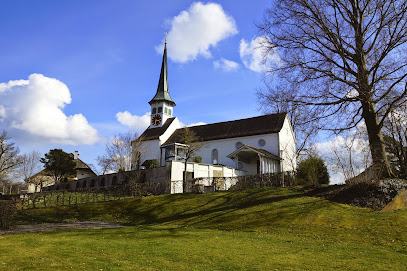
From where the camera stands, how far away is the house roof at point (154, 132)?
47312mm

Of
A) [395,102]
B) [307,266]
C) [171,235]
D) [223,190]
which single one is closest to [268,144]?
[223,190]

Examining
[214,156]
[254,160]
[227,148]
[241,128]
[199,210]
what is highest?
[241,128]

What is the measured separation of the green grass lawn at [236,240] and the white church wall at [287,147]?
53.8ft

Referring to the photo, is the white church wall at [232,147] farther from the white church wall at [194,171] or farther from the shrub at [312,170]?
the shrub at [312,170]

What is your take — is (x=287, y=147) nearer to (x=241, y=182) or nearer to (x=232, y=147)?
(x=232, y=147)

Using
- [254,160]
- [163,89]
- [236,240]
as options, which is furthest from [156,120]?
[236,240]

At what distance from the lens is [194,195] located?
23625 millimetres

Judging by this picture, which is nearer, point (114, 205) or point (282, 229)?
point (282, 229)

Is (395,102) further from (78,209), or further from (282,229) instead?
(78,209)

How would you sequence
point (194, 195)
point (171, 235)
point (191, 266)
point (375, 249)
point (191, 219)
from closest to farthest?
point (191, 266)
point (375, 249)
point (171, 235)
point (191, 219)
point (194, 195)

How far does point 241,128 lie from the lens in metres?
41.1

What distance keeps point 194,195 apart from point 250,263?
15.5 m

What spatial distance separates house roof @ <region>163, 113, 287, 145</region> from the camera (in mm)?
38344

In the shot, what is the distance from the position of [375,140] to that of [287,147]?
22.3m
